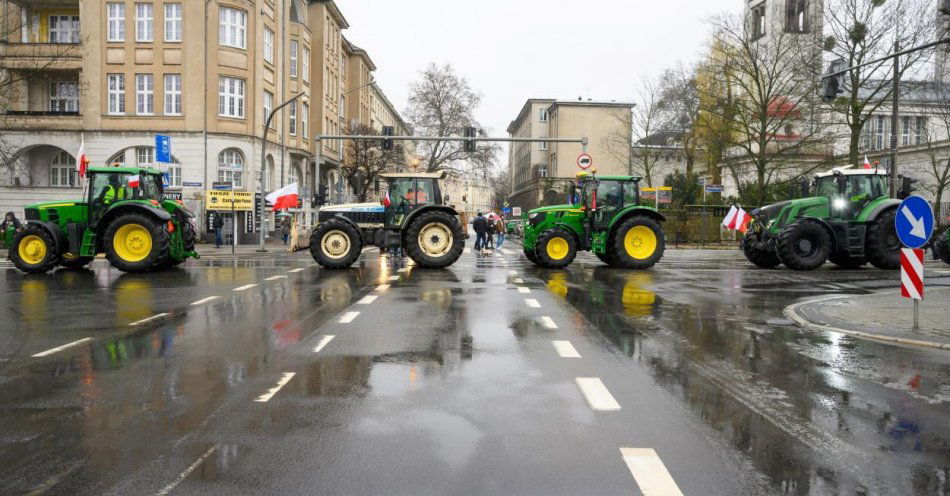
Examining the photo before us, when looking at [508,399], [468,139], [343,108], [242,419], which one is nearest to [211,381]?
[242,419]

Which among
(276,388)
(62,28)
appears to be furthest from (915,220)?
(62,28)

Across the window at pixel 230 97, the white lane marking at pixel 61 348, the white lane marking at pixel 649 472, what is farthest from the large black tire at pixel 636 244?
the window at pixel 230 97

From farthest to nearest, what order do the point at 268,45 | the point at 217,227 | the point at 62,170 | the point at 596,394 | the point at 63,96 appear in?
the point at 268,45 < the point at 63,96 < the point at 62,170 < the point at 217,227 < the point at 596,394

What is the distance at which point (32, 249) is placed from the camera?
59.9ft

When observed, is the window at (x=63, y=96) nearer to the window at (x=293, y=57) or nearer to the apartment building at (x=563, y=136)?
the window at (x=293, y=57)

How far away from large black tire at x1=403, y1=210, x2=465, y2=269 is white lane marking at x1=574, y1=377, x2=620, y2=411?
44.4ft

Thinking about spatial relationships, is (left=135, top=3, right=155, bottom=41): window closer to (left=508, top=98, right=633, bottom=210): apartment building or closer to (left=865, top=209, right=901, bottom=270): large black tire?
(left=865, top=209, right=901, bottom=270): large black tire

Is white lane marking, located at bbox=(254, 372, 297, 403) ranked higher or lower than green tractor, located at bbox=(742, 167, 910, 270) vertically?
lower

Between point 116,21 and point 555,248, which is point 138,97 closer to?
point 116,21

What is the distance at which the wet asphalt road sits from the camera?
403 centimetres

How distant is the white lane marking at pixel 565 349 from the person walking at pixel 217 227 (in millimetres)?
28806

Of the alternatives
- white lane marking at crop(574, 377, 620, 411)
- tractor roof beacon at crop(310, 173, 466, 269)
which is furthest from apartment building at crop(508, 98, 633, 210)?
white lane marking at crop(574, 377, 620, 411)

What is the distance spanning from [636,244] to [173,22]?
87.1 feet

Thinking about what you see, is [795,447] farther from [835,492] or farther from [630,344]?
[630,344]
